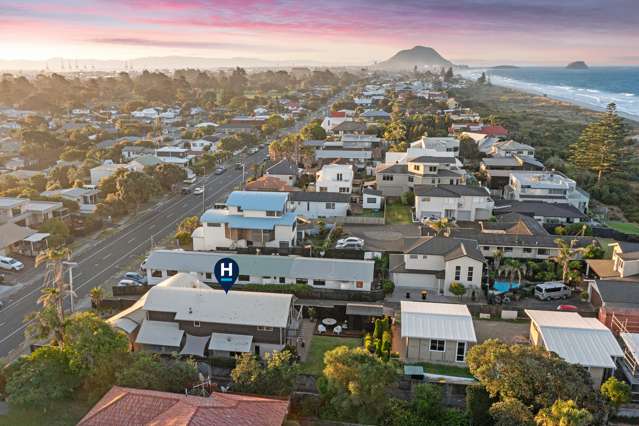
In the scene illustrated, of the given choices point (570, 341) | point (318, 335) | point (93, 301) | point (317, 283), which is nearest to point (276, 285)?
point (317, 283)

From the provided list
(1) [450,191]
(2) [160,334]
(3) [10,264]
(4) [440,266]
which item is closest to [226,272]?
(2) [160,334]

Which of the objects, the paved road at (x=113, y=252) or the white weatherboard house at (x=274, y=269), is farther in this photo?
the white weatherboard house at (x=274, y=269)

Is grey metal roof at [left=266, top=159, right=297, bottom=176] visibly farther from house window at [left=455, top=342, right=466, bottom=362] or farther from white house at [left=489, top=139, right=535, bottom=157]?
house window at [left=455, top=342, right=466, bottom=362]

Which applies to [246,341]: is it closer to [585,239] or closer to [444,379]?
[444,379]

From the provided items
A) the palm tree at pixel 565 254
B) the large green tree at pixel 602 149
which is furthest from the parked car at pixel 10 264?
the large green tree at pixel 602 149

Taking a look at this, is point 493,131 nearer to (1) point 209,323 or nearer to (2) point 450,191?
(2) point 450,191

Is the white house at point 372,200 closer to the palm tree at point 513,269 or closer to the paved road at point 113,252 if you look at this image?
the paved road at point 113,252

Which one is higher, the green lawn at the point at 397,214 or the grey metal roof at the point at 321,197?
the grey metal roof at the point at 321,197
